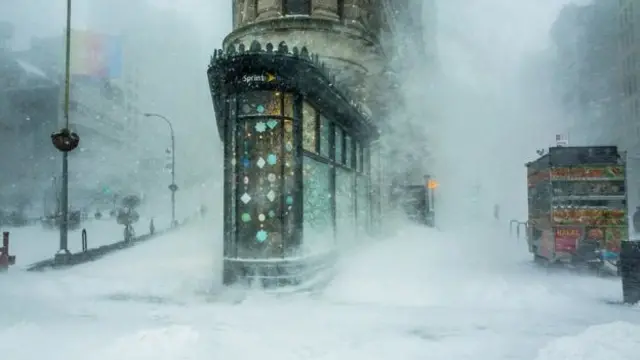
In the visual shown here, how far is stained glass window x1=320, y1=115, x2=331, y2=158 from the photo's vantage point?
12430mm

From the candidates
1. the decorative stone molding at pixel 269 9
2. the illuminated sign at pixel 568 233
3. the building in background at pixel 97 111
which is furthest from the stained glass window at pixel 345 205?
the building in background at pixel 97 111

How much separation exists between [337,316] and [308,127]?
4.84 metres

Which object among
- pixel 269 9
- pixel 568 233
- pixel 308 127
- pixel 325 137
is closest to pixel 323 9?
pixel 269 9

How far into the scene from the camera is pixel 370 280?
10.4 metres

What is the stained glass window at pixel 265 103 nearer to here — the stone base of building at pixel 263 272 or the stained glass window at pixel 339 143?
the stone base of building at pixel 263 272

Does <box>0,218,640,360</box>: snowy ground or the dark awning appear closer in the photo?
<box>0,218,640,360</box>: snowy ground

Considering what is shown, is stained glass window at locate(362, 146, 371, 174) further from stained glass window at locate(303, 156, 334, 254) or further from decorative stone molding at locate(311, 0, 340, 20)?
decorative stone molding at locate(311, 0, 340, 20)

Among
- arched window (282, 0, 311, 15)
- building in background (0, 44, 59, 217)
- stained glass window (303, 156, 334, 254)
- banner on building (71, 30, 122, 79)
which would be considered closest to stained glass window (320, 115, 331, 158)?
stained glass window (303, 156, 334, 254)

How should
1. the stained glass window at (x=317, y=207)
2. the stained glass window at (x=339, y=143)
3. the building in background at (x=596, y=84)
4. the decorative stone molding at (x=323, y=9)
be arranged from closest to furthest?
the stained glass window at (x=317, y=207)
the stained glass window at (x=339, y=143)
the decorative stone molding at (x=323, y=9)
the building in background at (x=596, y=84)

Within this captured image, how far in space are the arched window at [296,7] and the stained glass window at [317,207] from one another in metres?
10.0

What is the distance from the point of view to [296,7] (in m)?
20.6

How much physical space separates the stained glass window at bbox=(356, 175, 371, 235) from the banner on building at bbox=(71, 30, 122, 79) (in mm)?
64901

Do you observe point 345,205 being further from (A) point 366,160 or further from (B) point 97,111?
(B) point 97,111

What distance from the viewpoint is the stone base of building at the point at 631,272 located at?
8531mm
